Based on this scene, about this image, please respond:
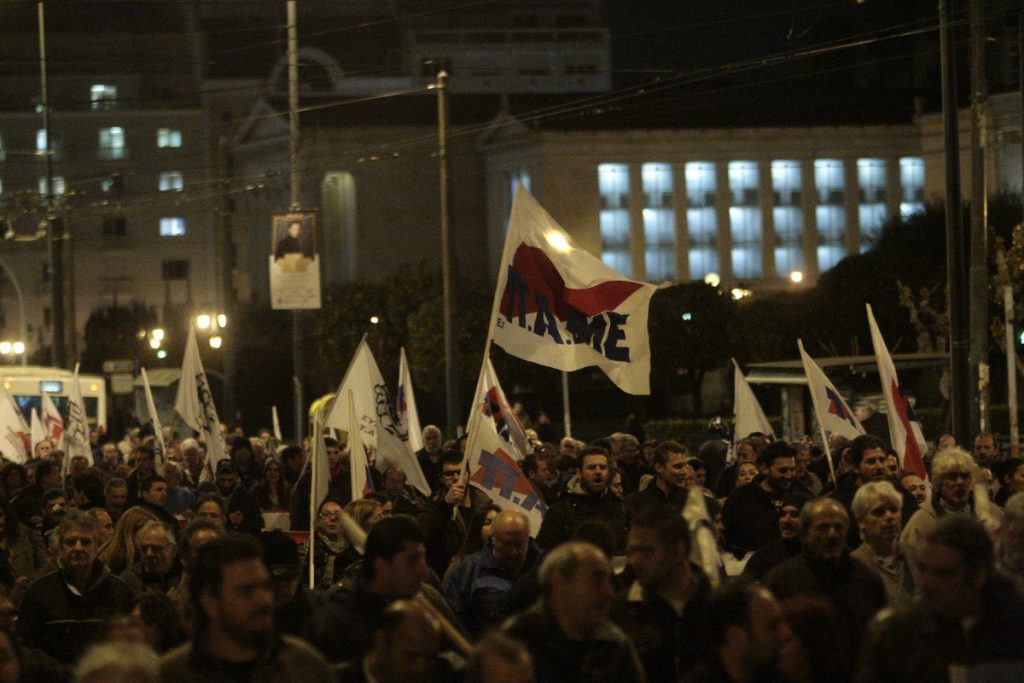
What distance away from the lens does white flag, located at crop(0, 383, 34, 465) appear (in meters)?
21.5

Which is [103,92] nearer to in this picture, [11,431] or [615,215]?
[615,215]

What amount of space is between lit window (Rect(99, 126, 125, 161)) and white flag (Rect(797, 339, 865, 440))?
83.0 m

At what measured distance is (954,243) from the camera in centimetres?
1984

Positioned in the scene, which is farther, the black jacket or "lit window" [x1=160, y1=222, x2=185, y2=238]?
"lit window" [x1=160, y1=222, x2=185, y2=238]

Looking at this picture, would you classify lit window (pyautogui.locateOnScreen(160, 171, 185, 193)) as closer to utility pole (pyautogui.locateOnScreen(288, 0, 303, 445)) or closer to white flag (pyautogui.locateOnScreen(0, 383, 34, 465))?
utility pole (pyautogui.locateOnScreen(288, 0, 303, 445))

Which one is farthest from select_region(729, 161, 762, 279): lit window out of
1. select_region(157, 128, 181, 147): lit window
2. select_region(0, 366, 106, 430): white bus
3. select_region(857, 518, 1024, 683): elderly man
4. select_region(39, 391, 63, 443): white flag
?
select_region(857, 518, 1024, 683): elderly man

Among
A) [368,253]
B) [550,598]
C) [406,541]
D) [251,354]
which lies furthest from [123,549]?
[368,253]

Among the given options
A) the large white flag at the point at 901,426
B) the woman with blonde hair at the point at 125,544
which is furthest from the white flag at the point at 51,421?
the woman with blonde hair at the point at 125,544

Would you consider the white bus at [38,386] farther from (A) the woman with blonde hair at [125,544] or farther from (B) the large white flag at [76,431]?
(A) the woman with blonde hair at [125,544]

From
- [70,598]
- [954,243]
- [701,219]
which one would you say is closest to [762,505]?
[70,598]

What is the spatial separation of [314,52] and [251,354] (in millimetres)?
32695

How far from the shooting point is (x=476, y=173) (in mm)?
81938

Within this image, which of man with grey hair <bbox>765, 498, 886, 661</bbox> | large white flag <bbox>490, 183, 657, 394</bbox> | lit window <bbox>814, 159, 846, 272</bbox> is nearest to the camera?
man with grey hair <bbox>765, 498, 886, 661</bbox>

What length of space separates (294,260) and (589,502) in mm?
21213
